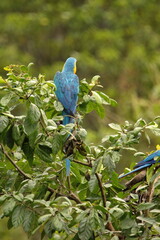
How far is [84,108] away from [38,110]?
1.47 feet

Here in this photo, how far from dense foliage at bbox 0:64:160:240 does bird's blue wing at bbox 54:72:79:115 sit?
325mm

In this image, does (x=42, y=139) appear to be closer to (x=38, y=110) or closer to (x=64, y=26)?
(x=38, y=110)

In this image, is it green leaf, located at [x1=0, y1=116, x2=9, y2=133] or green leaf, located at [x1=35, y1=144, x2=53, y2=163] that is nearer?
green leaf, located at [x1=0, y1=116, x2=9, y2=133]

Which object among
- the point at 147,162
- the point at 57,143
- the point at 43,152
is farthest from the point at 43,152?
the point at 147,162

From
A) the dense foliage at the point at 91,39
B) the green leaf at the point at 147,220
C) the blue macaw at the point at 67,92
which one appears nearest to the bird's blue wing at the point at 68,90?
the blue macaw at the point at 67,92

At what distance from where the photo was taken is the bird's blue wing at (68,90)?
345 centimetres

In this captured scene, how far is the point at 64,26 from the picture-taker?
1259 cm

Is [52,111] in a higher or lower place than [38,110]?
higher

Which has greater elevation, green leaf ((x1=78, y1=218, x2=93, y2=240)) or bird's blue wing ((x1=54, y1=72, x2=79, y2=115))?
bird's blue wing ((x1=54, y1=72, x2=79, y2=115))

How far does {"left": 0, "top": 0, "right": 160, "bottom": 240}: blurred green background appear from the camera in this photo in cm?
1134

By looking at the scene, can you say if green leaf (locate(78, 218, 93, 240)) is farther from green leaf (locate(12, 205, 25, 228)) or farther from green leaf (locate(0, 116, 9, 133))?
green leaf (locate(0, 116, 9, 133))

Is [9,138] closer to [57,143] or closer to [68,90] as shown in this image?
[57,143]

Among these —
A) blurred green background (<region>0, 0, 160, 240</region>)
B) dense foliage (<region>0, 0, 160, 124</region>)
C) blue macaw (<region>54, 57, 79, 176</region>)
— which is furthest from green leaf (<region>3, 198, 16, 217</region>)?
dense foliage (<region>0, 0, 160, 124</region>)

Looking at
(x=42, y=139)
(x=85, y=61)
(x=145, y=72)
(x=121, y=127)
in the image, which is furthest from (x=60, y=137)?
(x=145, y=72)
